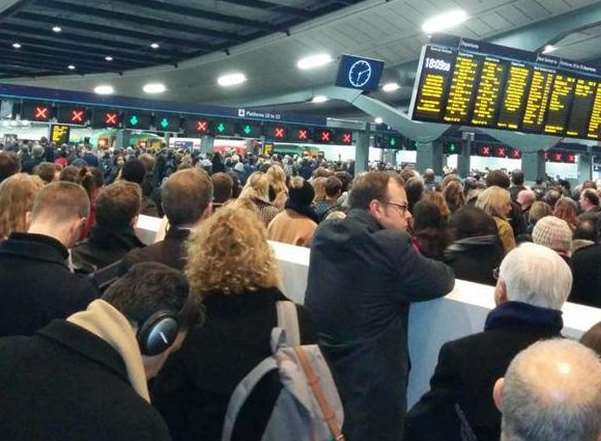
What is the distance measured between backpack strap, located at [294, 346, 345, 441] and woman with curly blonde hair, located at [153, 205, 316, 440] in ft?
0.34

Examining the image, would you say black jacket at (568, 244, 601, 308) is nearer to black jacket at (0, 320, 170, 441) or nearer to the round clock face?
black jacket at (0, 320, 170, 441)

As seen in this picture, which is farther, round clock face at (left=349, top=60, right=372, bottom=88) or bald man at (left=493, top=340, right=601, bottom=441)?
round clock face at (left=349, top=60, right=372, bottom=88)

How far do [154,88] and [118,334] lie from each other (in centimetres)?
2818

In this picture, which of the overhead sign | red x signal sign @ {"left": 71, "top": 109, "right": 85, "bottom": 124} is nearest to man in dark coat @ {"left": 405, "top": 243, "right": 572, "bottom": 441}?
red x signal sign @ {"left": 71, "top": 109, "right": 85, "bottom": 124}

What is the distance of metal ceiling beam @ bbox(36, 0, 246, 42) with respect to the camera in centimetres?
1652

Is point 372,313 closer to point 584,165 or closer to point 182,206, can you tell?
point 182,206

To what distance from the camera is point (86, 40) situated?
21.1m

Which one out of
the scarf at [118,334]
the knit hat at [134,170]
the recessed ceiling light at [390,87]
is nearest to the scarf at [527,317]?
the scarf at [118,334]

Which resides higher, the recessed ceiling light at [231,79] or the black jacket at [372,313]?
the recessed ceiling light at [231,79]

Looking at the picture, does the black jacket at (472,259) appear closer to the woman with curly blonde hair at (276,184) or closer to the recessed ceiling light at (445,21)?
the woman with curly blonde hair at (276,184)

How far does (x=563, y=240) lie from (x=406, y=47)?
46.5ft

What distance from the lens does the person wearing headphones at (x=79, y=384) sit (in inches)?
48.4

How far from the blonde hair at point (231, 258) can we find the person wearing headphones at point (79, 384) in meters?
0.64

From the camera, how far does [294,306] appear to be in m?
2.21
